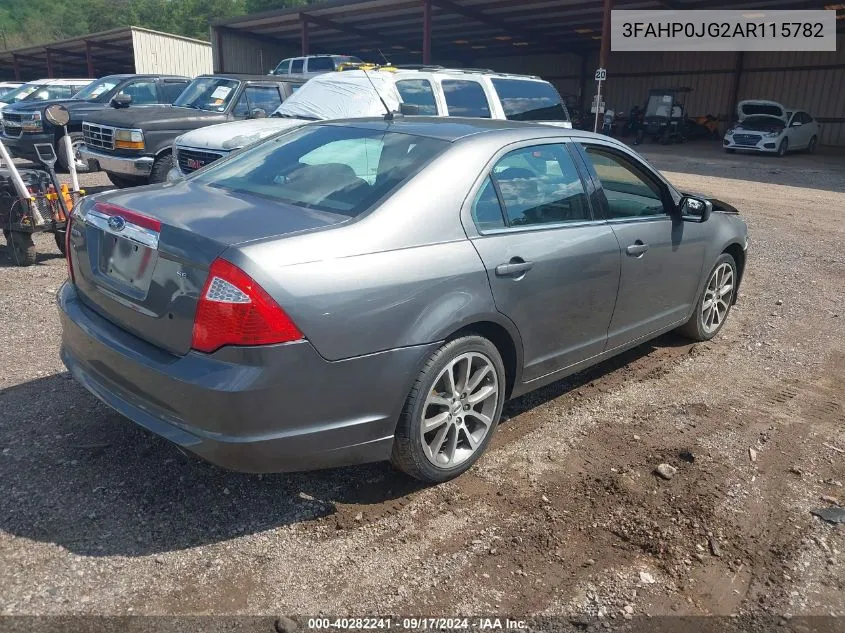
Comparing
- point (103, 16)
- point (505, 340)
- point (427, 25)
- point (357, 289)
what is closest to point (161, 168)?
point (505, 340)

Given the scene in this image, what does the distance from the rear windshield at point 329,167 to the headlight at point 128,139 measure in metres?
6.34

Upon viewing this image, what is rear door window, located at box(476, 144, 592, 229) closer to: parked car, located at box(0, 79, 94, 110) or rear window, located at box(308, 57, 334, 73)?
parked car, located at box(0, 79, 94, 110)

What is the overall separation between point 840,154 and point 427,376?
93.2ft

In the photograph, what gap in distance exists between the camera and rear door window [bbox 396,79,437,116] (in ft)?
29.0

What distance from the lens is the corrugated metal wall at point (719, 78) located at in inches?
1178

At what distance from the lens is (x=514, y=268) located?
3.35 meters

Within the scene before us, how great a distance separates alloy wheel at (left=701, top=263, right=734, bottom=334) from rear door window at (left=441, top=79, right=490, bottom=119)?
15.2 feet

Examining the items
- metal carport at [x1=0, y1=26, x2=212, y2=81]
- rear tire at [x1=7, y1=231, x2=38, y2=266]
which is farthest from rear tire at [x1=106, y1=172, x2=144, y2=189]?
metal carport at [x1=0, y1=26, x2=212, y2=81]

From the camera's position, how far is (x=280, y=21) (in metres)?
31.6

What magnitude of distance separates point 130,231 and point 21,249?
190 inches

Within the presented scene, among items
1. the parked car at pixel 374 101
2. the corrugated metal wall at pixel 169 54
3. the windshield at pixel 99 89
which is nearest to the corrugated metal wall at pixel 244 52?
the corrugated metal wall at pixel 169 54

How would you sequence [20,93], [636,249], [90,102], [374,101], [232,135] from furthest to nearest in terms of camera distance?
[20,93], [90,102], [374,101], [232,135], [636,249]

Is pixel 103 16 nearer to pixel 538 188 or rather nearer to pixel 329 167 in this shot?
pixel 329 167

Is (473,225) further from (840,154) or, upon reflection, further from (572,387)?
(840,154)
